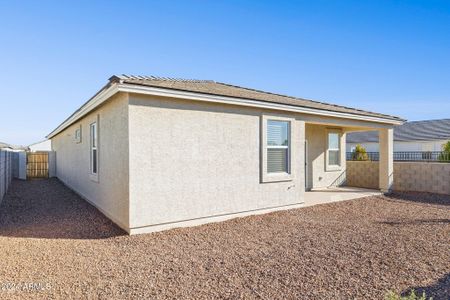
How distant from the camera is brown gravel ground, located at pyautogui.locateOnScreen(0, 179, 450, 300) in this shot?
382 centimetres

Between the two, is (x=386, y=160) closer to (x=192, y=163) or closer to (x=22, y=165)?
(x=192, y=163)

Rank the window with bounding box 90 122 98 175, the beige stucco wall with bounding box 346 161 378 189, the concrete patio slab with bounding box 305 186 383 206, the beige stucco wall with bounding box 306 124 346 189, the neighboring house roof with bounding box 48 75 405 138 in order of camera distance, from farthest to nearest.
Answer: the beige stucco wall with bounding box 346 161 378 189
the beige stucco wall with bounding box 306 124 346 189
the concrete patio slab with bounding box 305 186 383 206
the window with bounding box 90 122 98 175
the neighboring house roof with bounding box 48 75 405 138

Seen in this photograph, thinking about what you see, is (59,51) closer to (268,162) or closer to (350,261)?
(268,162)

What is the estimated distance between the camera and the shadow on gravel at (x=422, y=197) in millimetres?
10910

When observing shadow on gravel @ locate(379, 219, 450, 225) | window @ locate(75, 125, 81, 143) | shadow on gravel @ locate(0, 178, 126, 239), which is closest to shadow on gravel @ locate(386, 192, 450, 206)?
shadow on gravel @ locate(379, 219, 450, 225)

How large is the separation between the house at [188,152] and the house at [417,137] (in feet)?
82.4

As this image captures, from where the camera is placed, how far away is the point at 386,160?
12.7 metres

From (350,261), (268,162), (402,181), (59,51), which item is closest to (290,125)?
(268,162)

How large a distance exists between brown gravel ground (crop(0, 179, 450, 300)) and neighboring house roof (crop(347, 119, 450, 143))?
2595cm

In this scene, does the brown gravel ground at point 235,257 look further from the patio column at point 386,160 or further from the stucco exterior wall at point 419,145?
the stucco exterior wall at point 419,145

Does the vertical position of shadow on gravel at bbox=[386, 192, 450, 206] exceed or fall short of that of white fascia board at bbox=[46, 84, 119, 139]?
it falls short

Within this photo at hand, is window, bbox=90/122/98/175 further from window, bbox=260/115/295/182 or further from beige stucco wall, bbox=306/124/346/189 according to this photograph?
beige stucco wall, bbox=306/124/346/189

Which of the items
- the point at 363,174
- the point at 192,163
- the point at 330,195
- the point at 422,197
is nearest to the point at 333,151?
Answer: the point at 363,174

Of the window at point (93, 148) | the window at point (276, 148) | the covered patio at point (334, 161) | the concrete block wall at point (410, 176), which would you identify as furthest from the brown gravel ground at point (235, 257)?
the concrete block wall at point (410, 176)
